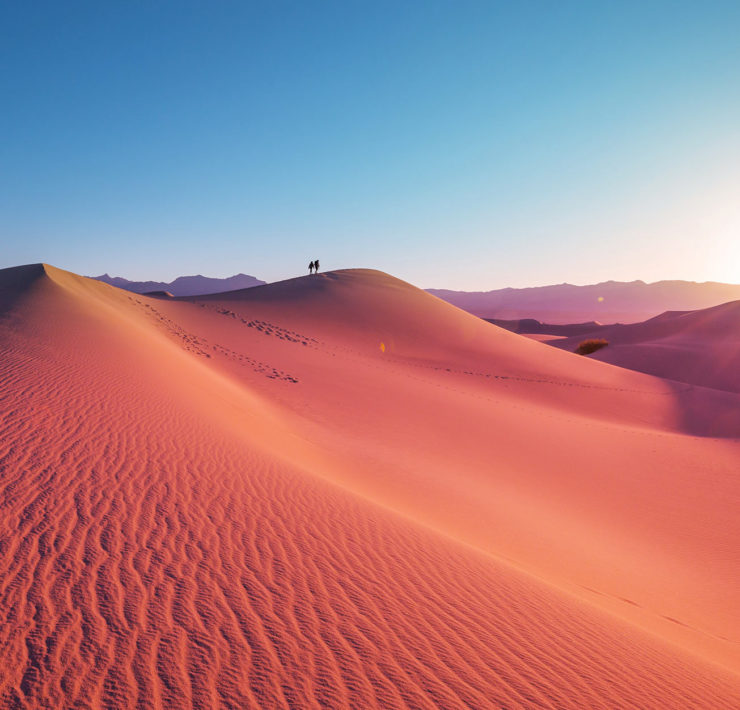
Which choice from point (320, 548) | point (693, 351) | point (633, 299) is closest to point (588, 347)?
point (693, 351)

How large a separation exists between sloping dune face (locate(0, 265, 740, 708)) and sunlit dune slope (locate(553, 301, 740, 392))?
2069 cm

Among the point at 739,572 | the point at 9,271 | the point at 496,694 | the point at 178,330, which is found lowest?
the point at 739,572

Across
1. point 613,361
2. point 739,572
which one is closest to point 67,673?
point 739,572

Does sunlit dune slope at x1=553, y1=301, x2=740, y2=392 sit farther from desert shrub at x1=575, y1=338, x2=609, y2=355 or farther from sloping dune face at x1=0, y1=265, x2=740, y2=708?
sloping dune face at x1=0, y1=265, x2=740, y2=708

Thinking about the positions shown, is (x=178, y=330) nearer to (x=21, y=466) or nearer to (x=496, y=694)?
(x=21, y=466)

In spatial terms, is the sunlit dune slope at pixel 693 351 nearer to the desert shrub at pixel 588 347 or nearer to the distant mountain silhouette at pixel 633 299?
the desert shrub at pixel 588 347

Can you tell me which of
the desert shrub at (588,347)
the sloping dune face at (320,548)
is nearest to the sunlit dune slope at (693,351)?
the desert shrub at (588,347)

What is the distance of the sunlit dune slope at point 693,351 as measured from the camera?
31500 mm

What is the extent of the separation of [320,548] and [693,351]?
132 ft

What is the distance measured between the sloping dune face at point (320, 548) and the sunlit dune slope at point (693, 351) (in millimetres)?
20692

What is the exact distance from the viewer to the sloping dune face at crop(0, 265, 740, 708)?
281 cm

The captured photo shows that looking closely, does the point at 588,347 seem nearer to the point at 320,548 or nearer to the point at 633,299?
the point at 320,548

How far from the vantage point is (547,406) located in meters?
20.5

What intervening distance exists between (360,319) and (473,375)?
502 inches
